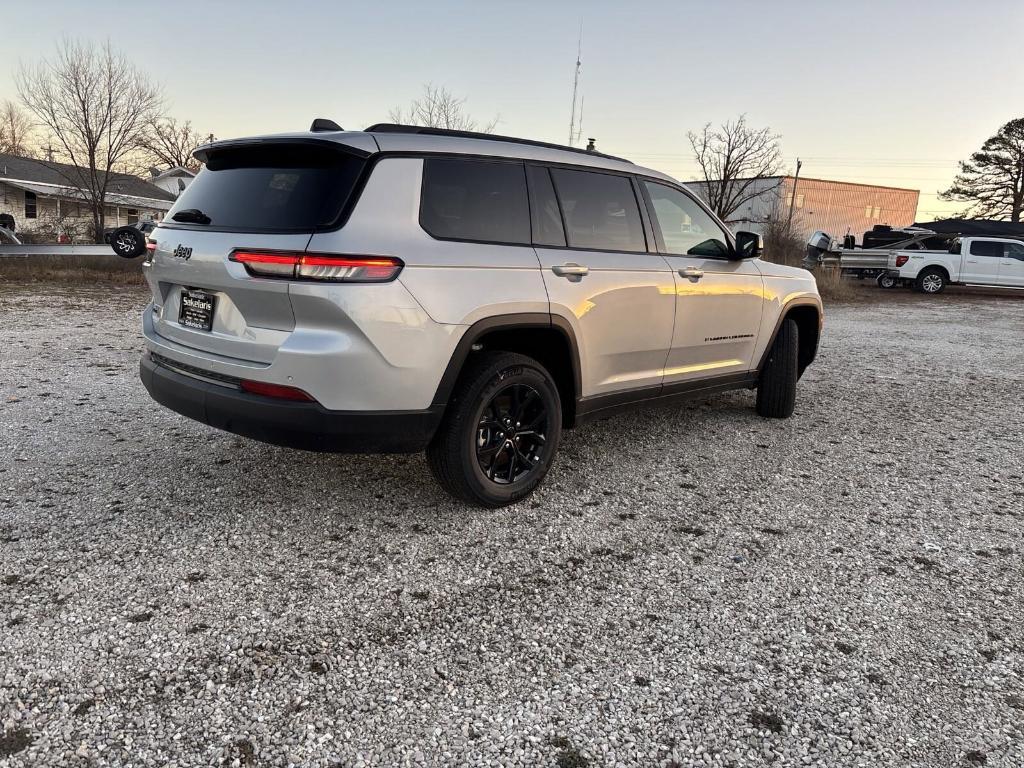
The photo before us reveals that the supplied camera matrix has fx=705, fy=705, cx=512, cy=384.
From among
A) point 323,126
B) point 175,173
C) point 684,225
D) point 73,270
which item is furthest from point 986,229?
point 175,173

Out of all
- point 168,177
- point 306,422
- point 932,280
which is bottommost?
point 306,422

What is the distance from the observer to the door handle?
11.8 feet

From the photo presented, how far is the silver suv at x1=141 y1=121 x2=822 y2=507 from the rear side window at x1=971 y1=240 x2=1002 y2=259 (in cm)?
2159

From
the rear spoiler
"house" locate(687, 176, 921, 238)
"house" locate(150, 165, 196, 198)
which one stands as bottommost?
the rear spoiler

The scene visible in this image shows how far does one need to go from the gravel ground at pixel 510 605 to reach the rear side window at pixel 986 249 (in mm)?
20038

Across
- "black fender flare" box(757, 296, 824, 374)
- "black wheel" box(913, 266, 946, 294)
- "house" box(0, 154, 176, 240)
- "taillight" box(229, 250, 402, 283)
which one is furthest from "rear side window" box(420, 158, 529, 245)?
"house" box(0, 154, 176, 240)

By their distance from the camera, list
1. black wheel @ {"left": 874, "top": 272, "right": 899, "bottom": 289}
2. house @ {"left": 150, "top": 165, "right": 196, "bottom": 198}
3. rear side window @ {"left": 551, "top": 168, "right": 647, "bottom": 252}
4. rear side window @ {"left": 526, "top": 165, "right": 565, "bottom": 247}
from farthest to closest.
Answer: house @ {"left": 150, "top": 165, "right": 196, "bottom": 198} → black wheel @ {"left": 874, "top": 272, "right": 899, "bottom": 289} → rear side window @ {"left": 551, "top": 168, "right": 647, "bottom": 252} → rear side window @ {"left": 526, "top": 165, "right": 565, "bottom": 247}

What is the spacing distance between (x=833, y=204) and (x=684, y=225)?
208ft

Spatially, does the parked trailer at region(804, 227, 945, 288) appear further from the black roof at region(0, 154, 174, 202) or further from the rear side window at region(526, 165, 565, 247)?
the black roof at region(0, 154, 174, 202)

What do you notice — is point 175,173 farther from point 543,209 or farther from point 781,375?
point 543,209

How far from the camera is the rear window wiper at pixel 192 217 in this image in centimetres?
331

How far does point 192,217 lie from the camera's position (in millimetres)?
3373

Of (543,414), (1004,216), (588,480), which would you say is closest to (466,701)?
(543,414)

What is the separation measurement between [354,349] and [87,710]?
4.90ft
